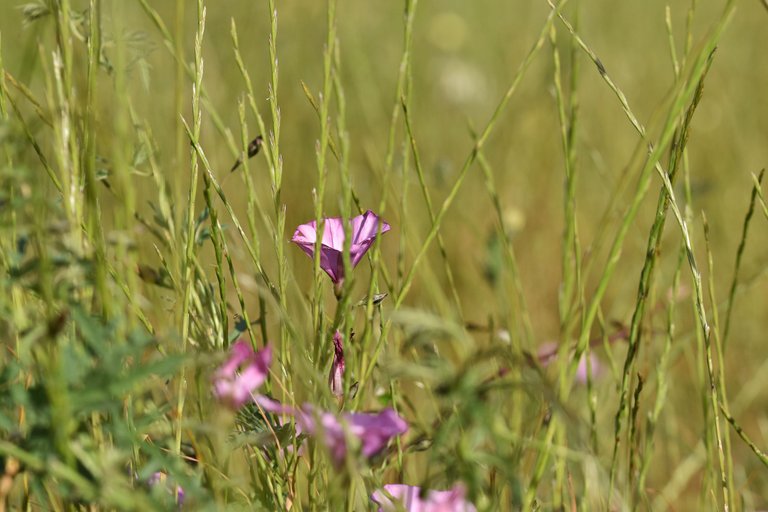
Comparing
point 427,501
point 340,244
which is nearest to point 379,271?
point 340,244

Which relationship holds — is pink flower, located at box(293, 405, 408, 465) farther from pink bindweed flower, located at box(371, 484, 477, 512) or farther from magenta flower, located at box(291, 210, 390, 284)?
magenta flower, located at box(291, 210, 390, 284)

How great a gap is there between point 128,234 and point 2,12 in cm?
276

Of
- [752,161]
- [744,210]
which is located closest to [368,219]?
[744,210]

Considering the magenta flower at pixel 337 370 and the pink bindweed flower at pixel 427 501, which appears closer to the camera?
the pink bindweed flower at pixel 427 501

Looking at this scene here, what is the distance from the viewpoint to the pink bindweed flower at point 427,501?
527 mm

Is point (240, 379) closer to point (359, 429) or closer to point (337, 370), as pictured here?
point (359, 429)

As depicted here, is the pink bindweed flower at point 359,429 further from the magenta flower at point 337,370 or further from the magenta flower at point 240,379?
the magenta flower at point 337,370

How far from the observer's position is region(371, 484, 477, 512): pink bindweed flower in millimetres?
527

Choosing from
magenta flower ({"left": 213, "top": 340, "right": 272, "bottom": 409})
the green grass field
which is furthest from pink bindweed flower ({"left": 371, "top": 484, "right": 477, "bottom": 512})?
magenta flower ({"left": 213, "top": 340, "right": 272, "bottom": 409})

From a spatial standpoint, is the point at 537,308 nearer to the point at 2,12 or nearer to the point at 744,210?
the point at 744,210

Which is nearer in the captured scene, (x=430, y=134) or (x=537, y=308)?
(x=537, y=308)

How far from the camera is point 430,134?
2.88 meters

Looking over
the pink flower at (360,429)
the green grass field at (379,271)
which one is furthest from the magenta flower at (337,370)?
the pink flower at (360,429)

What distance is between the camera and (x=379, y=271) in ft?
3.55
